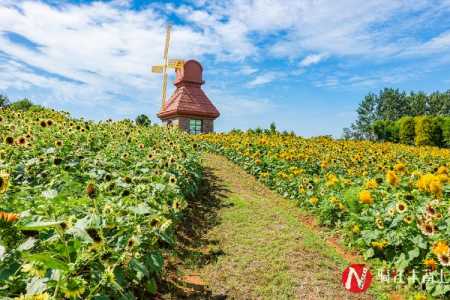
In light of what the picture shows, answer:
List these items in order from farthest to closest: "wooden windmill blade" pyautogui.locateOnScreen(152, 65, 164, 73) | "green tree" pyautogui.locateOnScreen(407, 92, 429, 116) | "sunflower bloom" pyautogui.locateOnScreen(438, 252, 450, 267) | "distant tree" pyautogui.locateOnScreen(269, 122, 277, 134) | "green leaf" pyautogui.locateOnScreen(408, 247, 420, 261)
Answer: "green tree" pyautogui.locateOnScreen(407, 92, 429, 116)
"wooden windmill blade" pyautogui.locateOnScreen(152, 65, 164, 73)
"distant tree" pyautogui.locateOnScreen(269, 122, 277, 134)
"green leaf" pyautogui.locateOnScreen(408, 247, 420, 261)
"sunflower bloom" pyautogui.locateOnScreen(438, 252, 450, 267)

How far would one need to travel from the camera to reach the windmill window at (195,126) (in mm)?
24625

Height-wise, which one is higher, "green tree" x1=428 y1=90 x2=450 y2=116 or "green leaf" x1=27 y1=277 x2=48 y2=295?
"green tree" x1=428 y1=90 x2=450 y2=116

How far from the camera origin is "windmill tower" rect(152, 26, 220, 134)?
24375 mm

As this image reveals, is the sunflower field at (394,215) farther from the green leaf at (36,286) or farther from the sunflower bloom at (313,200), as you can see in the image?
the green leaf at (36,286)

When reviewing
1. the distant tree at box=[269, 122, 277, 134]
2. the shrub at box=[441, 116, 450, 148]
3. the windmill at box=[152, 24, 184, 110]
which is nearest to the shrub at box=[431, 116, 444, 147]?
the shrub at box=[441, 116, 450, 148]

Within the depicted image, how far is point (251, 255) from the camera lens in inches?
208

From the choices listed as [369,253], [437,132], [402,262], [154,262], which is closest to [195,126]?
[437,132]

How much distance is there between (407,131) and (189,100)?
54.5 ft

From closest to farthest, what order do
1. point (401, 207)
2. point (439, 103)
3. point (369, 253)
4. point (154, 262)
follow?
point (154, 262) → point (401, 207) → point (369, 253) → point (439, 103)

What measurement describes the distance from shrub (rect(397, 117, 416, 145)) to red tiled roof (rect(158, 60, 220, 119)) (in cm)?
1450

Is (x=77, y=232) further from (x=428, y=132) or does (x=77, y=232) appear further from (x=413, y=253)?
(x=428, y=132)

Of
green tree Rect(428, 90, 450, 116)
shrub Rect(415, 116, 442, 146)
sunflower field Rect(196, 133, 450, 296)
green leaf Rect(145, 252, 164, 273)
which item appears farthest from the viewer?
green tree Rect(428, 90, 450, 116)

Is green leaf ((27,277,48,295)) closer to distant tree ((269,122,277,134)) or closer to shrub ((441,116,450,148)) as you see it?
distant tree ((269,122,277,134))

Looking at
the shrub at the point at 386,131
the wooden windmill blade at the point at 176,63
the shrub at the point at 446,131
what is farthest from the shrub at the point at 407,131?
the wooden windmill blade at the point at 176,63
